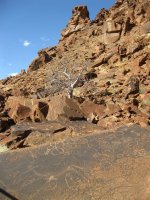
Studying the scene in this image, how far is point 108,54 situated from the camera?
26.2 metres

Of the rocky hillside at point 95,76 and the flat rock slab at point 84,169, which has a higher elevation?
the rocky hillside at point 95,76

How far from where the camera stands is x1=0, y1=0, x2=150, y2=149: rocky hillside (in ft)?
31.2

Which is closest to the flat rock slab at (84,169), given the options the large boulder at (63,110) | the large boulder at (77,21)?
the large boulder at (63,110)

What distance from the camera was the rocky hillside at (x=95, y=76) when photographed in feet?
31.2

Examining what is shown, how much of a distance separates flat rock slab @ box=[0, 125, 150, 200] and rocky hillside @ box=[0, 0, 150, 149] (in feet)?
8.53

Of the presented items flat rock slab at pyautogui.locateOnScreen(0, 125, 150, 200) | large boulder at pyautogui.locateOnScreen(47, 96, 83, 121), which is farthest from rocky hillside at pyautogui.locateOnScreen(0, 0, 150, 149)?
flat rock slab at pyautogui.locateOnScreen(0, 125, 150, 200)

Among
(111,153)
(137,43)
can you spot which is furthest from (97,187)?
(137,43)

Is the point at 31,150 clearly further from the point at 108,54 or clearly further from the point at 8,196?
the point at 108,54

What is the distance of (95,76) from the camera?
2383cm

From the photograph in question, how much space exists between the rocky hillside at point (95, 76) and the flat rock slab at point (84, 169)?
102 inches

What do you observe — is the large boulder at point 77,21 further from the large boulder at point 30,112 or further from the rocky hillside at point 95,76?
the large boulder at point 30,112

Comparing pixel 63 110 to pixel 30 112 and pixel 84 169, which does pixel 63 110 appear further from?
pixel 84 169

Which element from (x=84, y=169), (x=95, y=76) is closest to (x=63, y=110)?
(x=84, y=169)

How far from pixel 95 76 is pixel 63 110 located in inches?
591
